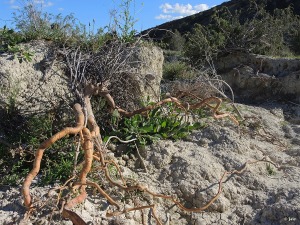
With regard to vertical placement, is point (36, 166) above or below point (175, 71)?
below

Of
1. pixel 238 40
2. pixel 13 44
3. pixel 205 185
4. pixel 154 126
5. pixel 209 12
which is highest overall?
pixel 209 12

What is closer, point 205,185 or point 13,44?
point 205,185

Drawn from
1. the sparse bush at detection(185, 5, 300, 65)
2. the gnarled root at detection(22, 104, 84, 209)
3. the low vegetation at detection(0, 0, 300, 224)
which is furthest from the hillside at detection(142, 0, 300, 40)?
the gnarled root at detection(22, 104, 84, 209)

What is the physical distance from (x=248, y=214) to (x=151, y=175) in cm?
96

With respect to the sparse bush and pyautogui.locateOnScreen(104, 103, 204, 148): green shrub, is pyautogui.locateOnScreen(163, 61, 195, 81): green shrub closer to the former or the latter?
the sparse bush

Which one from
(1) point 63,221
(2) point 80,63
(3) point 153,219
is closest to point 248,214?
(3) point 153,219

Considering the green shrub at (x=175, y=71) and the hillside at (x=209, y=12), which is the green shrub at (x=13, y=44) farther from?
the hillside at (x=209, y=12)

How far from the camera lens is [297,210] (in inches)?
141

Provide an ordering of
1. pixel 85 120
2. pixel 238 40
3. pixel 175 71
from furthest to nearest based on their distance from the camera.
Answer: pixel 238 40 < pixel 175 71 < pixel 85 120

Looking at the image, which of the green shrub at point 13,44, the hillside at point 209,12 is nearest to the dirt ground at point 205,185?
the green shrub at point 13,44

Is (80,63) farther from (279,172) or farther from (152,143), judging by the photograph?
(279,172)

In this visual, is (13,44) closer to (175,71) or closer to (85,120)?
(85,120)

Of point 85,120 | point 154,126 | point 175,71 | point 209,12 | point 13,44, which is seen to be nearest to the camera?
point 85,120

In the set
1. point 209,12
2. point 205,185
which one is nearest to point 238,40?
point 205,185
